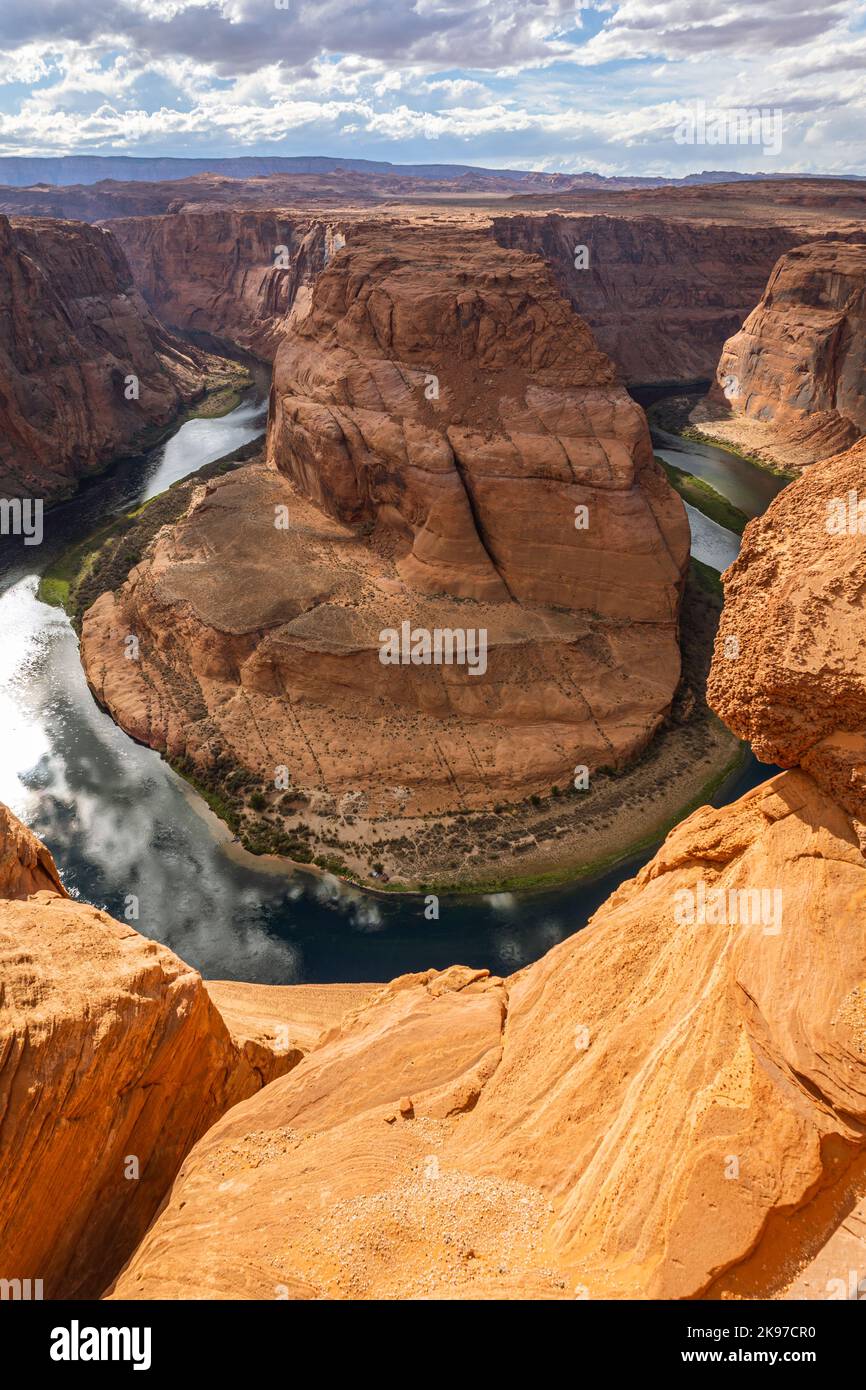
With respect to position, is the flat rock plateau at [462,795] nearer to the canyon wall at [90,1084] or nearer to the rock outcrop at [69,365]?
the canyon wall at [90,1084]

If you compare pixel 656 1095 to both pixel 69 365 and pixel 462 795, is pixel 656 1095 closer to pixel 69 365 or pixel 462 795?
pixel 462 795

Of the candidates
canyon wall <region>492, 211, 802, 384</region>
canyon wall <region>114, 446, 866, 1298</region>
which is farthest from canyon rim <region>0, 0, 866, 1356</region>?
canyon wall <region>492, 211, 802, 384</region>

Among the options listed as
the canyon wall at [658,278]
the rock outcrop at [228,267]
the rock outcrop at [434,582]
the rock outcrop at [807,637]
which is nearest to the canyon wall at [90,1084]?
the rock outcrop at [807,637]

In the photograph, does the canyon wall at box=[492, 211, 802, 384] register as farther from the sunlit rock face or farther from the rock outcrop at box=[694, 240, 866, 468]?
the sunlit rock face

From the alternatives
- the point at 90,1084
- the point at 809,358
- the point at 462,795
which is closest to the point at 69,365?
the point at 462,795

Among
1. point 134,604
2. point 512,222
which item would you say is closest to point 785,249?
point 512,222

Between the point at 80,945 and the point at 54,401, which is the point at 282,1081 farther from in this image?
the point at 54,401
